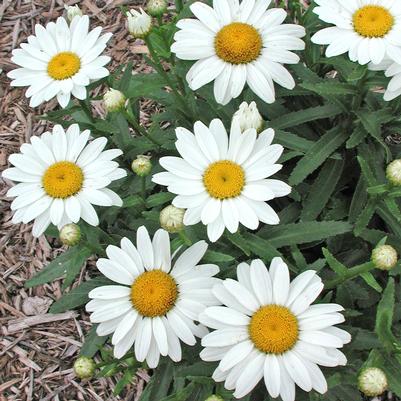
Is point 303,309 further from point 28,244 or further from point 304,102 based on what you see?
point 28,244

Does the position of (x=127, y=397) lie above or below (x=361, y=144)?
below

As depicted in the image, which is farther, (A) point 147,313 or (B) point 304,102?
(B) point 304,102

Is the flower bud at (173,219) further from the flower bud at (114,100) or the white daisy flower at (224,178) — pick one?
the flower bud at (114,100)

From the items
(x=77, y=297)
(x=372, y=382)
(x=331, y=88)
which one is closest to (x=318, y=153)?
(x=331, y=88)

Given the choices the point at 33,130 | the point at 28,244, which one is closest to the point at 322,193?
the point at 28,244

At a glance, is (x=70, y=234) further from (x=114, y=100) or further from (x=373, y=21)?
(x=373, y=21)

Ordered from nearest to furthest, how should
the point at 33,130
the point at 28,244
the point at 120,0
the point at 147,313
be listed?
1. the point at 147,313
2. the point at 28,244
3. the point at 33,130
4. the point at 120,0
